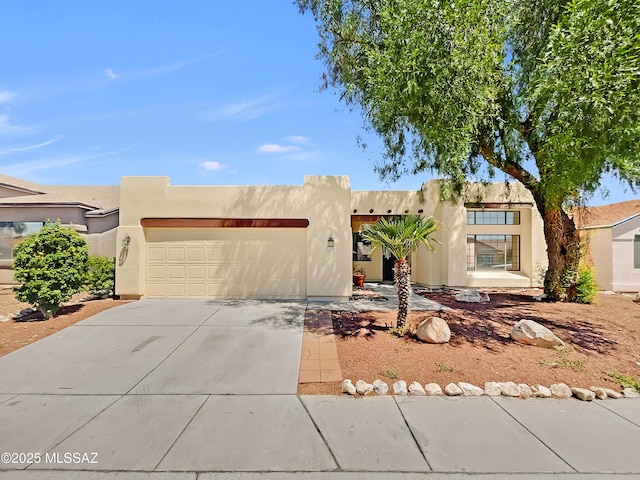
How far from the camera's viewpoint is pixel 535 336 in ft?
18.8

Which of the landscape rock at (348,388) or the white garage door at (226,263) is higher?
the white garage door at (226,263)

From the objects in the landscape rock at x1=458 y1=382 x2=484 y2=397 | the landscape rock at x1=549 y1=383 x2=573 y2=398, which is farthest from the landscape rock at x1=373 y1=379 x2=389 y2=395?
the landscape rock at x1=549 y1=383 x2=573 y2=398

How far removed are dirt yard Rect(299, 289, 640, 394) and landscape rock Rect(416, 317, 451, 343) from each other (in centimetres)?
13

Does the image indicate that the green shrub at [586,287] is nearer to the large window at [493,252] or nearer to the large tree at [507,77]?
the large tree at [507,77]

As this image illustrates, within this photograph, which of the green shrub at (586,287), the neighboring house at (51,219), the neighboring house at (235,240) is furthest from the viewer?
the neighboring house at (51,219)

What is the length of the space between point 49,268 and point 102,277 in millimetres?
2599

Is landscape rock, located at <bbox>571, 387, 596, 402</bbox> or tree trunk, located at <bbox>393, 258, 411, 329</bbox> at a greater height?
tree trunk, located at <bbox>393, 258, 411, 329</bbox>

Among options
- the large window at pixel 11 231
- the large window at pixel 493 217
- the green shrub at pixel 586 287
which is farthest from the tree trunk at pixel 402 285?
the large window at pixel 11 231

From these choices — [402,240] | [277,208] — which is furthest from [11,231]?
[402,240]

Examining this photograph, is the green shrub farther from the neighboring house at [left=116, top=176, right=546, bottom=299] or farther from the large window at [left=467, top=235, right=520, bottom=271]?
the neighboring house at [left=116, top=176, right=546, bottom=299]

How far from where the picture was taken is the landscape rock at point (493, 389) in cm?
418

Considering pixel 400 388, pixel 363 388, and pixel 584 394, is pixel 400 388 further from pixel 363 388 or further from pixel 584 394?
pixel 584 394

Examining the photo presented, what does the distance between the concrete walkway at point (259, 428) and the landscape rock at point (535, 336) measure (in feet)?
5.36

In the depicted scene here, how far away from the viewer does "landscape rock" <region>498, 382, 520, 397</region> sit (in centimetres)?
417
